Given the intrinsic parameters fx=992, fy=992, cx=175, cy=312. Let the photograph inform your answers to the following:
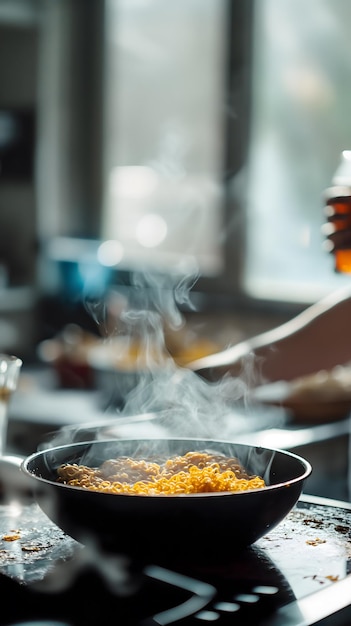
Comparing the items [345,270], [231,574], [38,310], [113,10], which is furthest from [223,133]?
[231,574]

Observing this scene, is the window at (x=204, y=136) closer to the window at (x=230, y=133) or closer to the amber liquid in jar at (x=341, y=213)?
the window at (x=230, y=133)

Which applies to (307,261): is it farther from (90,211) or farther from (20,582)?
(20,582)

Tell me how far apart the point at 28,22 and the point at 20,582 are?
4.33m

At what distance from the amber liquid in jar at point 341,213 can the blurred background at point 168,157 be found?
194 cm

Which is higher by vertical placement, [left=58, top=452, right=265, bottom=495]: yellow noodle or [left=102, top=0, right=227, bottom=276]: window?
[left=102, top=0, right=227, bottom=276]: window

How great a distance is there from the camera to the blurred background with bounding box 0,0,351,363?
4137 mm

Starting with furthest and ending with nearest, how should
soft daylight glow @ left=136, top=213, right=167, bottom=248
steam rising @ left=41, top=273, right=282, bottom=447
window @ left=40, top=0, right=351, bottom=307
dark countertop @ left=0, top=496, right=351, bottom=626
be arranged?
soft daylight glow @ left=136, top=213, right=167, bottom=248 < window @ left=40, top=0, right=351, bottom=307 < steam rising @ left=41, top=273, right=282, bottom=447 < dark countertop @ left=0, top=496, right=351, bottom=626

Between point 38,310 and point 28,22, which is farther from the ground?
point 28,22

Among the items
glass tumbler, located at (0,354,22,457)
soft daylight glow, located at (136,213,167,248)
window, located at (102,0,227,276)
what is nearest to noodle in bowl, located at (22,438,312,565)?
glass tumbler, located at (0,354,22,457)

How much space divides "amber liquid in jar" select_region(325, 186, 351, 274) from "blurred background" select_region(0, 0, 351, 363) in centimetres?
194

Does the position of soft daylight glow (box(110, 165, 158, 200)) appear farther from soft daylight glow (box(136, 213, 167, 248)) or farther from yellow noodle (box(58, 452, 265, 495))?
yellow noodle (box(58, 452, 265, 495))

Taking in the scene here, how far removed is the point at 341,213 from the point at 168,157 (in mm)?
3179

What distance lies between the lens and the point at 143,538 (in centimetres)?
108

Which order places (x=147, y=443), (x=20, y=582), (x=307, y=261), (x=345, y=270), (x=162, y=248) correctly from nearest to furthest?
1. (x=20, y=582)
2. (x=147, y=443)
3. (x=345, y=270)
4. (x=307, y=261)
5. (x=162, y=248)
